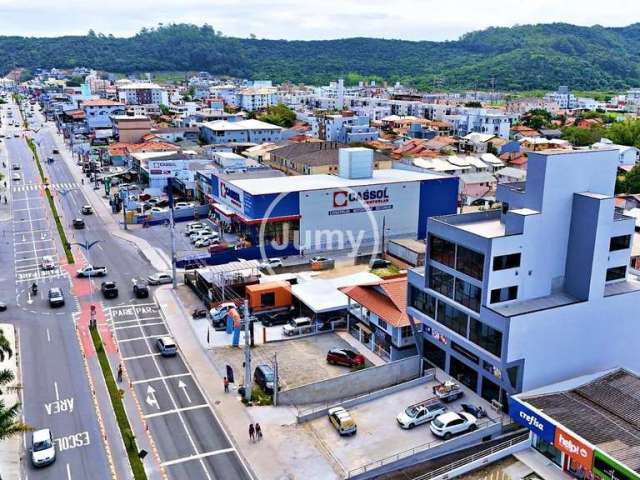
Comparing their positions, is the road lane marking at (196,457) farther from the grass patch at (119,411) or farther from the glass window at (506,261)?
the glass window at (506,261)

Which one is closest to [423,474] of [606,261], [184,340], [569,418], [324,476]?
[324,476]

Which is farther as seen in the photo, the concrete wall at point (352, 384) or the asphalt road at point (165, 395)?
the concrete wall at point (352, 384)

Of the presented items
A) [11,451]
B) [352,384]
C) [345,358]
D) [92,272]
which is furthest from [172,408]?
[92,272]

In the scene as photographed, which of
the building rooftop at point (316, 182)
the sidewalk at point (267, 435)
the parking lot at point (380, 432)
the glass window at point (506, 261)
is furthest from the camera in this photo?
the building rooftop at point (316, 182)

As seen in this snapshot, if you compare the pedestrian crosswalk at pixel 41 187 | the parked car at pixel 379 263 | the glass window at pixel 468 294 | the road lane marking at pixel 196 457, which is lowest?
the road lane marking at pixel 196 457

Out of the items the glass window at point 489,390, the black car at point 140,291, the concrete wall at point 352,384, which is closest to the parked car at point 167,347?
the concrete wall at point 352,384

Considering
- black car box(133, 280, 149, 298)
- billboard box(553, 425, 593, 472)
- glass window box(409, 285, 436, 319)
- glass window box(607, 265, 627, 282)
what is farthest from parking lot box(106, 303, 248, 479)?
glass window box(607, 265, 627, 282)

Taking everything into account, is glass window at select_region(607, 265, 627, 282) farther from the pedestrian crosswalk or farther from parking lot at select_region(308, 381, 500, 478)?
the pedestrian crosswalk

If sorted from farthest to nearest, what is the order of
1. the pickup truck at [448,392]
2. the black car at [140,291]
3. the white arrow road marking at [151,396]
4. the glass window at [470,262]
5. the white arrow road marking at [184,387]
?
the black car at [140,291], the white arrow road marking at [184,387], the white arrow road marking at [151,396], the pickup truck at [448,392], the glass window at [470,262]
